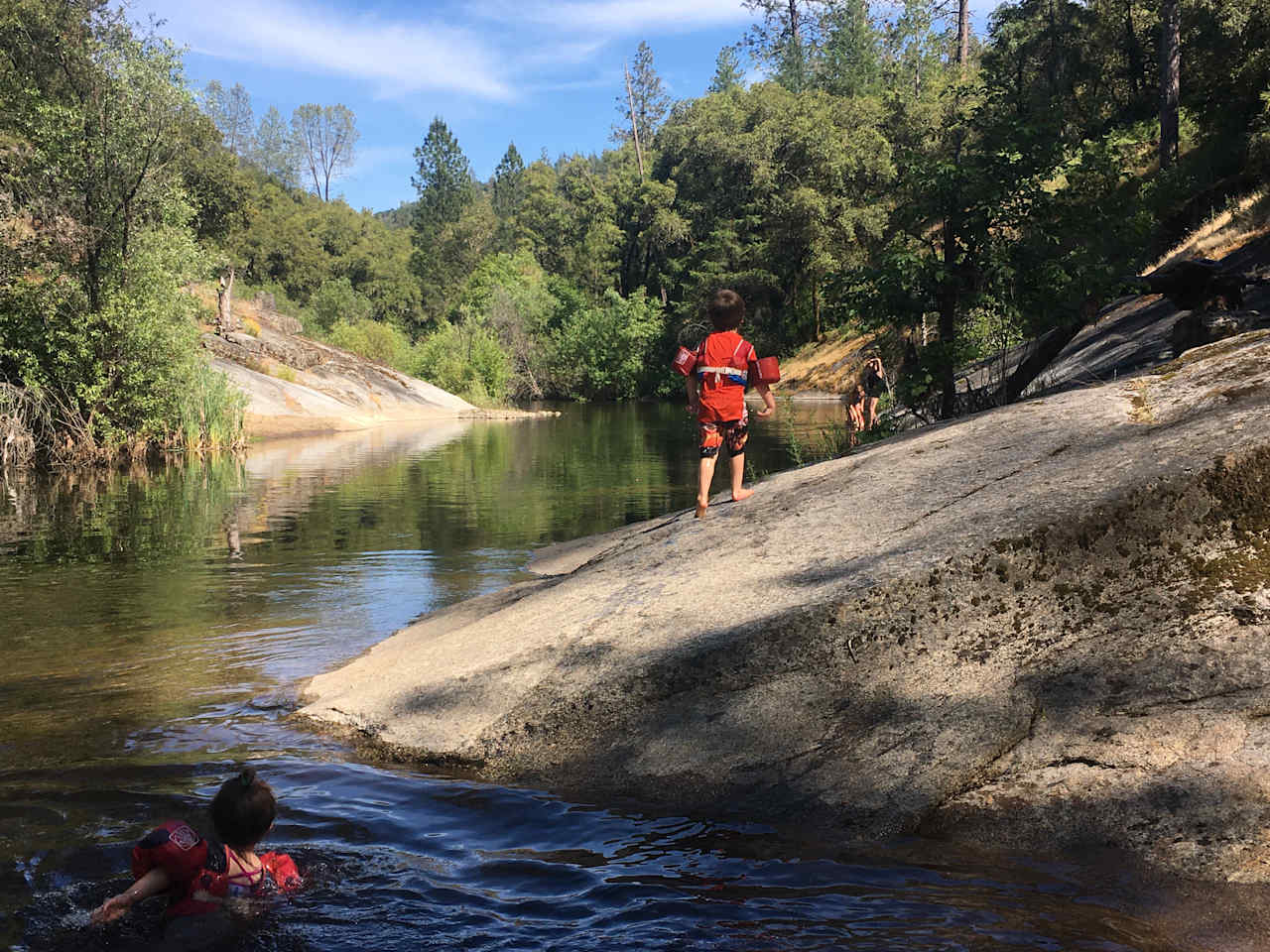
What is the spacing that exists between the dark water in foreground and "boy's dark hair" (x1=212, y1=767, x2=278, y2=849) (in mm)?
428

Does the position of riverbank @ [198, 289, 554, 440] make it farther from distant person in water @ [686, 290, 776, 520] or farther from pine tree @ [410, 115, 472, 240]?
pine tree @ [410, 115, 472, 240]

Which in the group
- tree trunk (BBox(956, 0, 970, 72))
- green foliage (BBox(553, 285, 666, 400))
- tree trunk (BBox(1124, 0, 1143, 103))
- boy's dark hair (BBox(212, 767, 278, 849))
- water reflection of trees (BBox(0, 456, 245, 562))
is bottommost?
boy's dark hair (BBox(212, 767, 278, 849))

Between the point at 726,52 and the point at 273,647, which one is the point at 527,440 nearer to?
the point at 273,647

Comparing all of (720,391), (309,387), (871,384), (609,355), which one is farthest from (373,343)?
(720,391)

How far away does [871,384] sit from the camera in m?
22.0

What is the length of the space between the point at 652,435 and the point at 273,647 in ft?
106

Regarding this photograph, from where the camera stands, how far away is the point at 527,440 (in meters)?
42.4

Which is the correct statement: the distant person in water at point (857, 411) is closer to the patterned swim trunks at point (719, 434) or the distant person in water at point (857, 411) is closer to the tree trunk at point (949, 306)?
the tree trunk at point (949, 306)

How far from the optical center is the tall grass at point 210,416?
31562mm

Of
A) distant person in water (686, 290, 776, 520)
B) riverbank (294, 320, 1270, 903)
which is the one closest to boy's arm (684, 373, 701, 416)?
distant person in water (686, 290, 776, 520)

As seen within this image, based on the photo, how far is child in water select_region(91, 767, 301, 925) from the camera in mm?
4969

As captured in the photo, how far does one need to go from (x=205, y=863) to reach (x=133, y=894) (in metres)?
0.34

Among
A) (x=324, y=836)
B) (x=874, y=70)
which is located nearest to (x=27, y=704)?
(x=324, y=836)

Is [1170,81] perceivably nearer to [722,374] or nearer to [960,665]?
[722,374]
